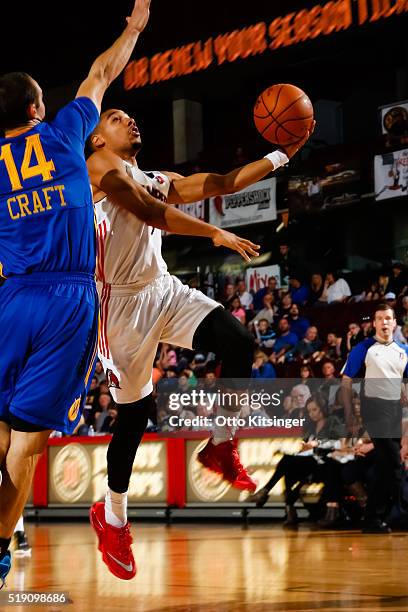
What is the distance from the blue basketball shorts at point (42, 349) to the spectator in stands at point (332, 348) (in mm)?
9495

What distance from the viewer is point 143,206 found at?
14.3 ft

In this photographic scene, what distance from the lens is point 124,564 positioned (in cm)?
482

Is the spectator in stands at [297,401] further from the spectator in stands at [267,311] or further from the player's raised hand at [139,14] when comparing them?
the player's raised hand at [139,14]

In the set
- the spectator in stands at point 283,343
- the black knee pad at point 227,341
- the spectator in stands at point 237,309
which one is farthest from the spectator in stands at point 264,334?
the black knee pad at point 227,341

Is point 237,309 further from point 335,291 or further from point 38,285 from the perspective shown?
point 38,285

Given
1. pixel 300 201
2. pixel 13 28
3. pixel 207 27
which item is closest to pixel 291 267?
pixel 300 201

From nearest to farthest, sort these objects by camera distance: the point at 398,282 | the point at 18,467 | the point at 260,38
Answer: the point at 18,467 → the point at 398,282 → the point at 260,38

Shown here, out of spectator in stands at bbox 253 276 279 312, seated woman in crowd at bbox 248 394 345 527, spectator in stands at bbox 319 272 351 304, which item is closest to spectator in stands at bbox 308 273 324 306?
spectator in stands at bbox 319 272 351 304

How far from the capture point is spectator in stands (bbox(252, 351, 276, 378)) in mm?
13070

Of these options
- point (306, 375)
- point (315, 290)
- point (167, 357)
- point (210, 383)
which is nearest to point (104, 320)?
point (306, 375)

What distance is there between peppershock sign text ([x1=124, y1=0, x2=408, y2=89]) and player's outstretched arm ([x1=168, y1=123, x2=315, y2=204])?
39.3 feet

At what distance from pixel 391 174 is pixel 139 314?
448 inches

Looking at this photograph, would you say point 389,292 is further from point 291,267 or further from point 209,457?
point 209,457

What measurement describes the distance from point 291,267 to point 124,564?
12.9 metres
